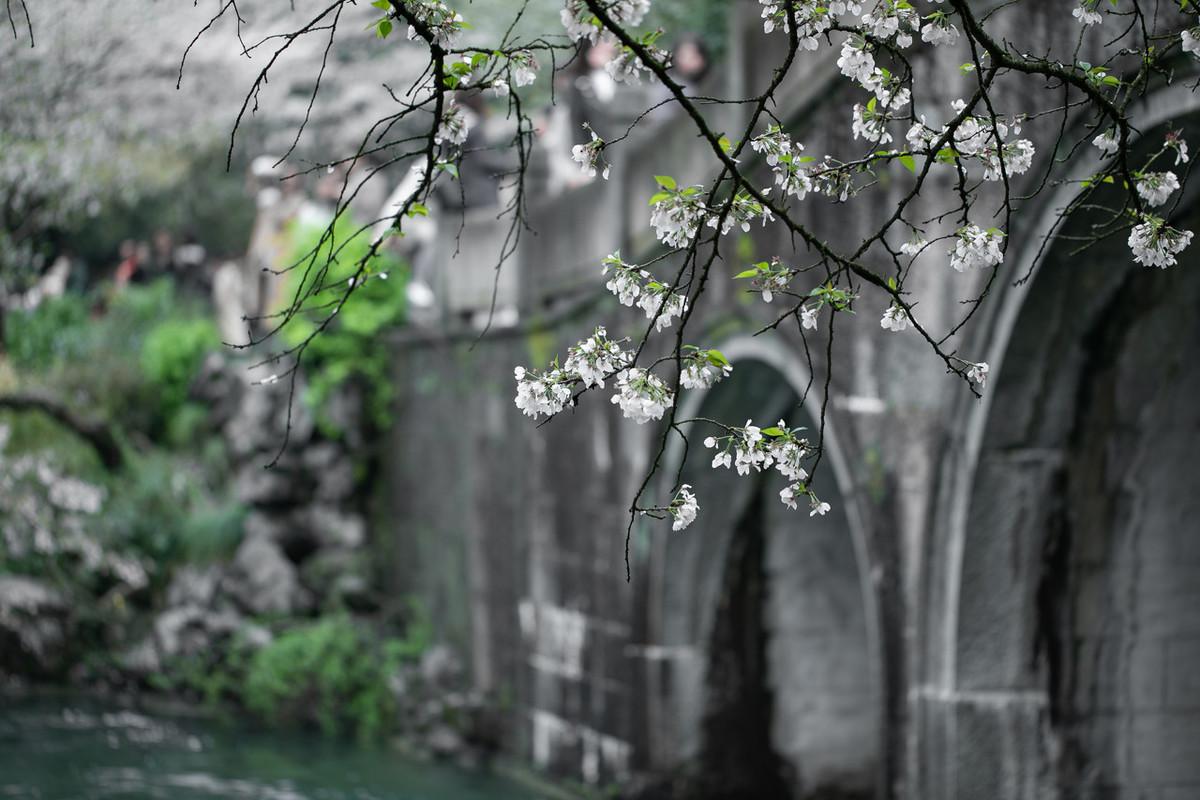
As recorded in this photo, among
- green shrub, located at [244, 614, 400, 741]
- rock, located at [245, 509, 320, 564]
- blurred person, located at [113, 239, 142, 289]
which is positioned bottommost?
green shrub, located at [244, 614, 400, 741]

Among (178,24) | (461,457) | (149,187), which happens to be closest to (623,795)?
(461,457)

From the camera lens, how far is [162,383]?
49.6 feet

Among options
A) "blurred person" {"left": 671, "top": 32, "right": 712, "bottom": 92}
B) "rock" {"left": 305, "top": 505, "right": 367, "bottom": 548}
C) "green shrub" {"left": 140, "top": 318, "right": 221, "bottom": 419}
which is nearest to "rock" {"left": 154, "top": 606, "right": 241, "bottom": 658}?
"rock" {"left": 305, "top": 505, "right": 367, "bottom": 548}

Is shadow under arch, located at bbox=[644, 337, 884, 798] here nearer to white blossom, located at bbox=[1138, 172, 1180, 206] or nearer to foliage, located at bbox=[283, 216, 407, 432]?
foliage, located at bbox=[283, 216, 407, 432]

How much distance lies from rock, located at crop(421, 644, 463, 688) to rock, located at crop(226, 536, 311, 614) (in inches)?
58.8

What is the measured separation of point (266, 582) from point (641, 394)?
10159 millimetres

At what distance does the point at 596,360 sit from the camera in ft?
9.57

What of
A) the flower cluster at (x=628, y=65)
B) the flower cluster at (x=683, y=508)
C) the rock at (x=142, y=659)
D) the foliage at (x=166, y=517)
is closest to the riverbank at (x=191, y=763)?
the rock at (x=142, y=659)

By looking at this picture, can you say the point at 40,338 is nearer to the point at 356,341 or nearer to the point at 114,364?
the point at 114,364

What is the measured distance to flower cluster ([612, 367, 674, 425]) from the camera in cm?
280

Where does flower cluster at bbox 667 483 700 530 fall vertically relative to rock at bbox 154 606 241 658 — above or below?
above

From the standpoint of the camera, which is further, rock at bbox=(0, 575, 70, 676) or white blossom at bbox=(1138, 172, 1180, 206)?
rock at bbox=(0, 575, 70, 676)

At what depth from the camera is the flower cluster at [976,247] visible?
2904 millimetres

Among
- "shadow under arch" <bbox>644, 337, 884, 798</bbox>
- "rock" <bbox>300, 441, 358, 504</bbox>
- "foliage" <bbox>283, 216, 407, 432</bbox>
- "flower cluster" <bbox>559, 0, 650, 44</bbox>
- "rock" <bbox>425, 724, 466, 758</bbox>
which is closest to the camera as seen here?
"flower cluster" <bbox>559, 0, 650, 44</bbox>
